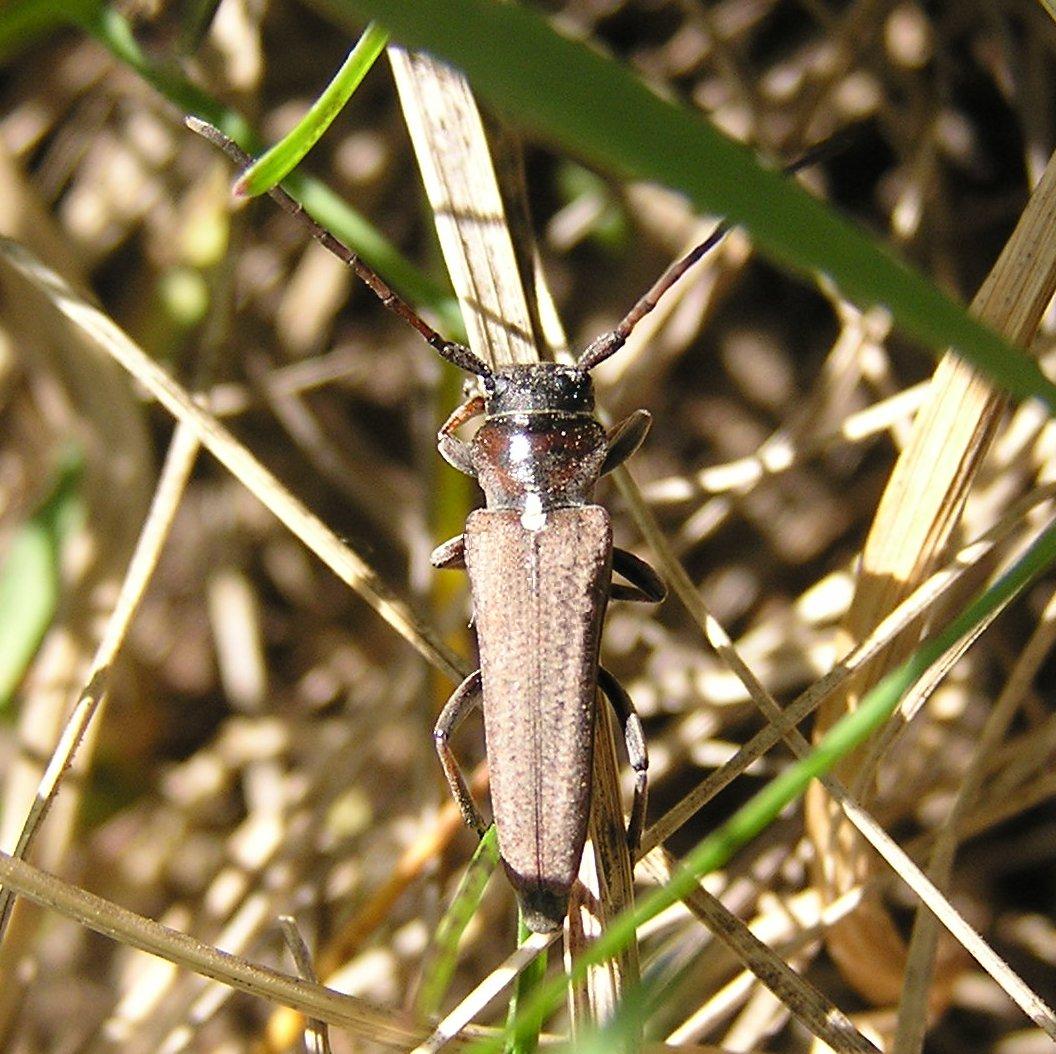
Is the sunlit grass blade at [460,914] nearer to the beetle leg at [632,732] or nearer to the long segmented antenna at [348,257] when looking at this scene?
the beetle leg at [632,732]

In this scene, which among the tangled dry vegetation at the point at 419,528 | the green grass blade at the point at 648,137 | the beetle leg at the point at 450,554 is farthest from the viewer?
the tangled dry vegetation at the point at 419,528

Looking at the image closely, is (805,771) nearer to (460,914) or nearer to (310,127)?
(460,914)

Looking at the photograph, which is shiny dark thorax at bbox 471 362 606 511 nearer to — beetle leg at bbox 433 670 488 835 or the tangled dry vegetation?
the tangled dry vegetation

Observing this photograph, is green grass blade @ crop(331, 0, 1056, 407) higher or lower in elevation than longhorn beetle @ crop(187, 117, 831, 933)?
lower

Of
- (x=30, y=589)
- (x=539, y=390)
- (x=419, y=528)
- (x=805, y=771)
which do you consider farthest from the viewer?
(x=419, y=528)

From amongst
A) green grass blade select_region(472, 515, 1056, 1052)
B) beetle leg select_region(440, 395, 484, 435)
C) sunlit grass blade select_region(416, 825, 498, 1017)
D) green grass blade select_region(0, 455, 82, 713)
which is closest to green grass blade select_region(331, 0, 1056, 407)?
green grass blade select_region(472, 515, 1056, 1052)

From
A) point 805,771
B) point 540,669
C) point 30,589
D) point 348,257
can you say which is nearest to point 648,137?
point 805,771

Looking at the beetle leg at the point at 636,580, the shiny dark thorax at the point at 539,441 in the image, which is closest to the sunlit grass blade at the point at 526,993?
the beetle leg at the point at 636,580
